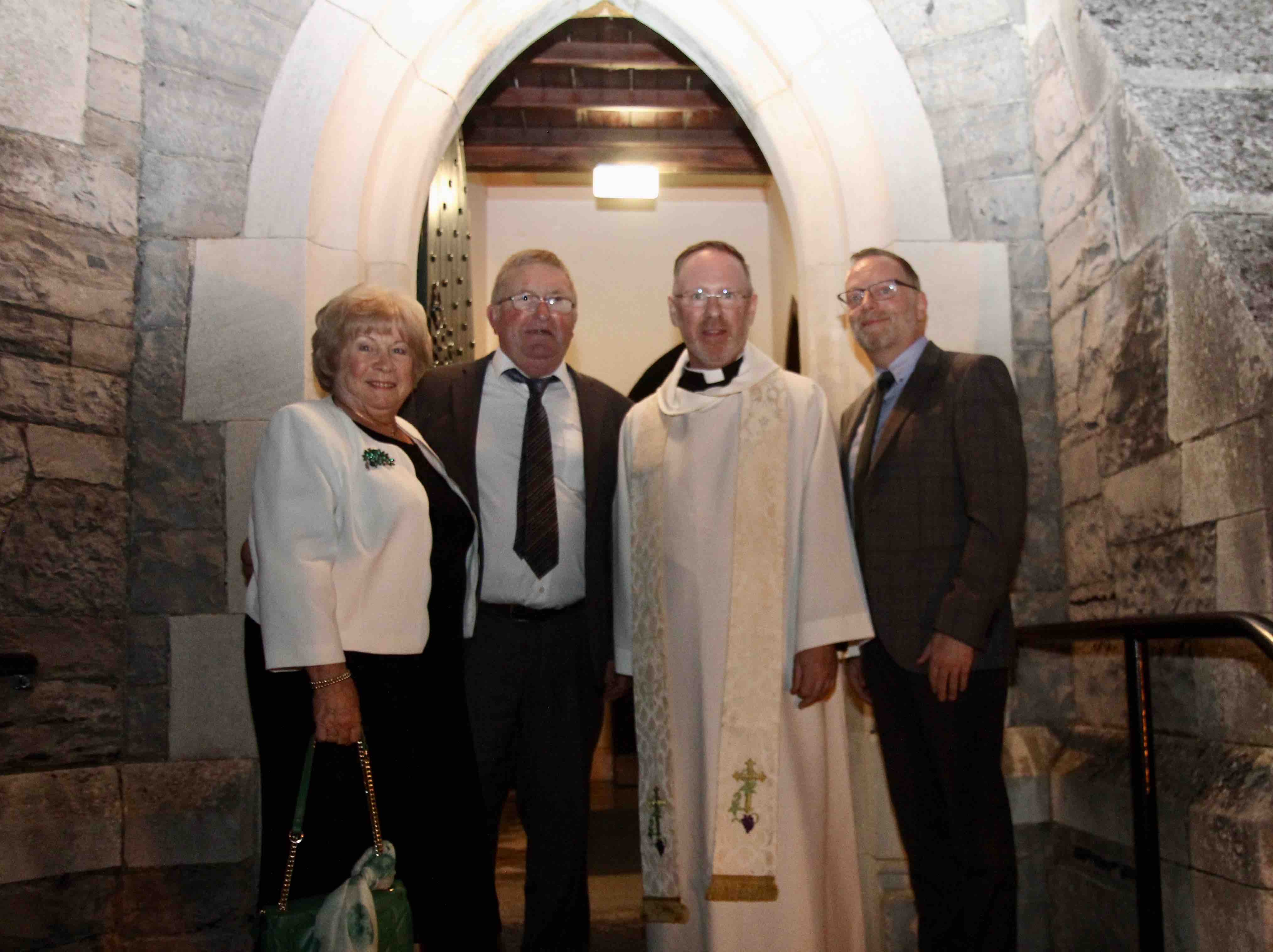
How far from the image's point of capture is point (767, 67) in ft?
11.4

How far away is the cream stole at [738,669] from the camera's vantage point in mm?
2350

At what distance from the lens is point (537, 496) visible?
254 centimetres

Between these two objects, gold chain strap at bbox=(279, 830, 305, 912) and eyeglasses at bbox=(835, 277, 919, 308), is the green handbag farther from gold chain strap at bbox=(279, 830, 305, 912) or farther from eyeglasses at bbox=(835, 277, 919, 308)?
eyeglasses at bbox=(835, 277, 919, 308)

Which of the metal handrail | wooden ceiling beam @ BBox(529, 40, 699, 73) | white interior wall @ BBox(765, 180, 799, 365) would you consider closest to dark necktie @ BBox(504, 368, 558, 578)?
the metal handrail

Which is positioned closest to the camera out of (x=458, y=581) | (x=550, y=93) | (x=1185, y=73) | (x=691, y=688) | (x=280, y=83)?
(x=458, y=581)

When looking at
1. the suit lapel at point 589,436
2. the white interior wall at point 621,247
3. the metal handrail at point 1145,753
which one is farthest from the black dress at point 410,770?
the white interior wall at point 621,247

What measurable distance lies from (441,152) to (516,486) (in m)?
1.39

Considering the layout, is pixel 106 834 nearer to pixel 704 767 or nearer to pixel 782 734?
pixel 704 767

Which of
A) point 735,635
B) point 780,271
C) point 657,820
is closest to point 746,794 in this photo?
point 657,820

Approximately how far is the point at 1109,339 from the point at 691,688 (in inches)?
53.9

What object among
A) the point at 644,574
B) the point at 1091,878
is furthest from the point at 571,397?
the point at 1091,878

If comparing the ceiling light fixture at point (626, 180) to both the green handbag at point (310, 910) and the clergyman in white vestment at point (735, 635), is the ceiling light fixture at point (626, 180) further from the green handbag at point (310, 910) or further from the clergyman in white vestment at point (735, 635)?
the green handbag at point (310, 910)

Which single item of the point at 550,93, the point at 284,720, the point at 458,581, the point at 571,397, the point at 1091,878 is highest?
the point at 550,93

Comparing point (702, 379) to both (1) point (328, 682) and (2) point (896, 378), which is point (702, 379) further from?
(1) point (328, 682)
